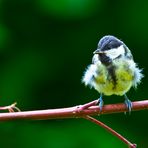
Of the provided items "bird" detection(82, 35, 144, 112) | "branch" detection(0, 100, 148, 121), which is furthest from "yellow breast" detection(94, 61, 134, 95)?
"branch" detection(0, 100, 148, 121)

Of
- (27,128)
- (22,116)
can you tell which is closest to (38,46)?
(27,128)

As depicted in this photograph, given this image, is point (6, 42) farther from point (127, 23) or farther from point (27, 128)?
point (127, 23)

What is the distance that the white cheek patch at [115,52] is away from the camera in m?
1.85

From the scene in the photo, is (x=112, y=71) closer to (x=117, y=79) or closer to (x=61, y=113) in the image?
(x=117, y=79)

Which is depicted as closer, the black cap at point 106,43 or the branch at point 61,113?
the branch at point 61,113

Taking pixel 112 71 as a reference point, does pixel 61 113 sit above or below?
below

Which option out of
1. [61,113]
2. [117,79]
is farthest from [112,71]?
[61,113]

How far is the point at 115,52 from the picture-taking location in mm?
1890

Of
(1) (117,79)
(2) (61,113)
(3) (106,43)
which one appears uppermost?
(3) (106,43)

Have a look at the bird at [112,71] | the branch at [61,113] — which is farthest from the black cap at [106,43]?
the branch at [61,113]

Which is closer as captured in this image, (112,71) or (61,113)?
(61,113)

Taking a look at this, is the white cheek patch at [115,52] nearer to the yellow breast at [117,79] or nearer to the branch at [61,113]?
the yellow breast at [117,79]

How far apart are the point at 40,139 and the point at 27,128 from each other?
0.12 meters

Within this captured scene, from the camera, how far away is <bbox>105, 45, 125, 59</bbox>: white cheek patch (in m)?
1.85
